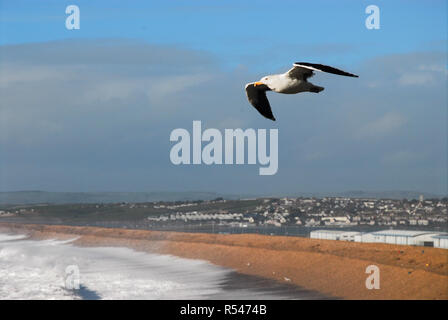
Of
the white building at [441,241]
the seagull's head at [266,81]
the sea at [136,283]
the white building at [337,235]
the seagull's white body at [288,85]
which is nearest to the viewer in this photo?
the seagull's white body at [288,85]

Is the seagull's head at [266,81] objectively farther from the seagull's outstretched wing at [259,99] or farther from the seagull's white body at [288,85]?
the seagull's outstretched wing at [259,99]

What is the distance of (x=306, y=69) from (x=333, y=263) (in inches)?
1066

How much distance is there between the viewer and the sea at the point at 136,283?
113 ft

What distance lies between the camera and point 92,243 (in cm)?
9844

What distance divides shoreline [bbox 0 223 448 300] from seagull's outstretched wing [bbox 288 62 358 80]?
56.6 ft

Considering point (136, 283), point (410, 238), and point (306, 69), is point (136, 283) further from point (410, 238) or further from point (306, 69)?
point (410, 238)

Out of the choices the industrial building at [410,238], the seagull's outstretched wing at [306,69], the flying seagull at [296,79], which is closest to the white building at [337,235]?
the industrial building at [410,238]

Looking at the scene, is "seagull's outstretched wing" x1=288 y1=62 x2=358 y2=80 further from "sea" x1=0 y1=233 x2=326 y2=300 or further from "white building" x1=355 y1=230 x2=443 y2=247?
"white building" x1=355 y1=230 x2=443 y2=247

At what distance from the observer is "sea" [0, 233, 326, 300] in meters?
34.4

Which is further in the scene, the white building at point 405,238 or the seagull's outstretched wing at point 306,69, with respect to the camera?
the white building at point 405,238

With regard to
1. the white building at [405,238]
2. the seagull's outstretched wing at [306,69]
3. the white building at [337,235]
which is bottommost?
the white building at [337,235]

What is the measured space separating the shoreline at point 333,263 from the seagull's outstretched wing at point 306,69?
17266 millimetres

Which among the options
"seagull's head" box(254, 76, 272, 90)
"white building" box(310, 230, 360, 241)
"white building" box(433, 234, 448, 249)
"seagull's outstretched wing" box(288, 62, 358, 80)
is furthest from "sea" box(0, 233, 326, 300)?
"white building" box(310, 230, 360, 241)
